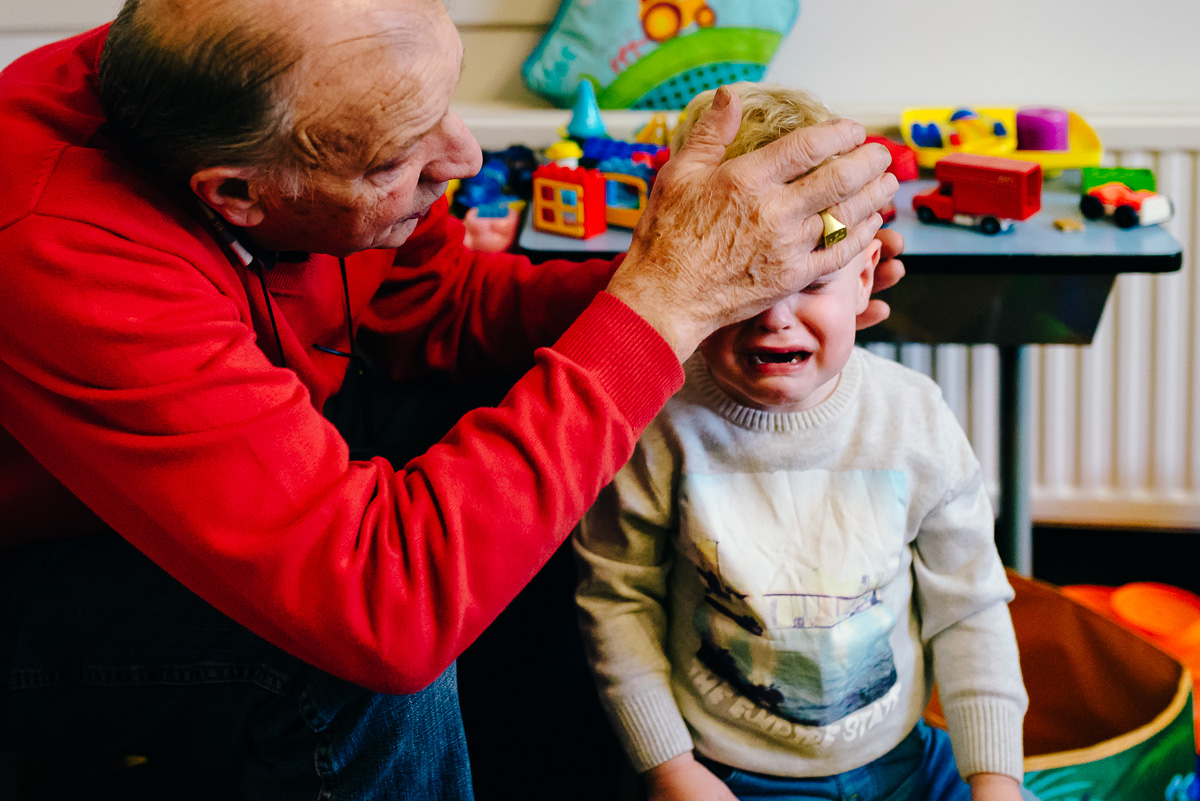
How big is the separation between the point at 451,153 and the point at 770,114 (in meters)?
0.26

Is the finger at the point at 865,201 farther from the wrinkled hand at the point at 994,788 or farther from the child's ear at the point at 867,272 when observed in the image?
the wrinkled hand at the point at 994,788

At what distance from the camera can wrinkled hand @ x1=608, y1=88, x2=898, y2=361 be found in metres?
0.76

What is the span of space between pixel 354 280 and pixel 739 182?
1.67 ft

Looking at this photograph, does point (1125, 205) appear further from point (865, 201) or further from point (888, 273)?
point (865, 201)

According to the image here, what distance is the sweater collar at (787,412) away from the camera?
36.7 inches

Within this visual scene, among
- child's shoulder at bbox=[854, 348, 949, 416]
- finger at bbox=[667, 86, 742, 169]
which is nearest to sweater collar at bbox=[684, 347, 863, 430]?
child's shoulder at bbox=[854, 348, 949, 416]

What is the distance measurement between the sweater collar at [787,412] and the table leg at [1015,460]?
0.76m

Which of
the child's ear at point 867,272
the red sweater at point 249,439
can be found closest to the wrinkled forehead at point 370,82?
the red sweater at point 249,439

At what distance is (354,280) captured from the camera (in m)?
1.11

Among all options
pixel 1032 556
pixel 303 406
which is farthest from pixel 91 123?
pixel 1032 556

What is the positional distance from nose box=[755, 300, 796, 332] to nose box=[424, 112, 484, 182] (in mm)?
273

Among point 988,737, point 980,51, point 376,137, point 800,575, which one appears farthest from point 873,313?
point 980,51

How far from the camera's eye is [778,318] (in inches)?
33.0

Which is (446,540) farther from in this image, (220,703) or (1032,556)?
(1032,556)
